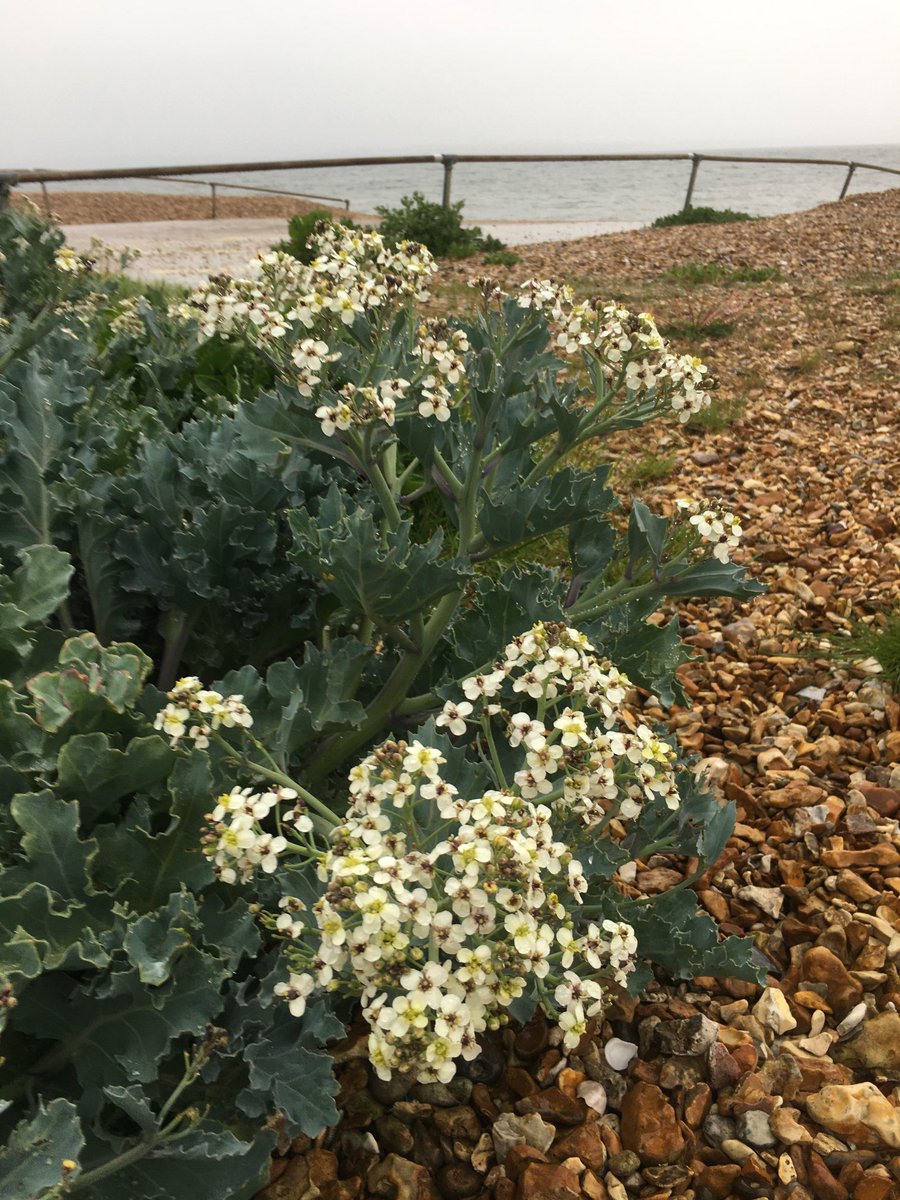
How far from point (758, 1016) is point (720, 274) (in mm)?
7995

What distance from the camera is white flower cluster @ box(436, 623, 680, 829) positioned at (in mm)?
1285

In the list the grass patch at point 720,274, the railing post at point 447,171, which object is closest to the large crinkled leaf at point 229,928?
the grass patch at point 720,274

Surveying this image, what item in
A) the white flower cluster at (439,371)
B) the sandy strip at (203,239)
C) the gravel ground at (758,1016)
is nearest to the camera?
the gravel ground at (758,1016)

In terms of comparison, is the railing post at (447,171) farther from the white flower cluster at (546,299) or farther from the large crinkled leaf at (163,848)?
the large crinkled leaf at (163,848)

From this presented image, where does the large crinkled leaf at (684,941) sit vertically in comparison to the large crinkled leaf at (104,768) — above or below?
below

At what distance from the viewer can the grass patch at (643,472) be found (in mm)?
4305

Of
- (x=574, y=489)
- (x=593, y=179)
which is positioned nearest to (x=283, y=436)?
(x=574, y=489)

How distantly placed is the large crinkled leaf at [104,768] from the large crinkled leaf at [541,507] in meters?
0.70

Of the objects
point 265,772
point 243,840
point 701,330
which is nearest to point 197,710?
point 265,772

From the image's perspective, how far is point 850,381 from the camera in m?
5.33

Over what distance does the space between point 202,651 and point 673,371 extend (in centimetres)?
120

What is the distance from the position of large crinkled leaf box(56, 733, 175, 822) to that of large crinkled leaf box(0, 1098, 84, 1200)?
0.45 m

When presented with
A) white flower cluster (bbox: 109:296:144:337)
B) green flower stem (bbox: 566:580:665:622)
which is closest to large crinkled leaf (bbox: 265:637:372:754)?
green flower stem (bbox: 566:580:665:622)

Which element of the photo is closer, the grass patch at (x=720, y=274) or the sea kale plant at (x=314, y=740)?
the sea kale plant at (x=314, y=740)
